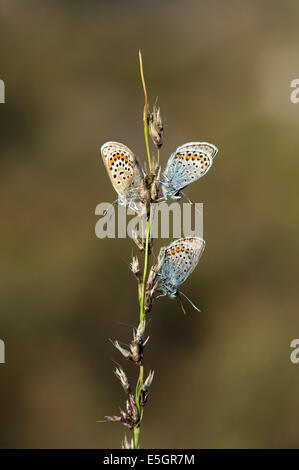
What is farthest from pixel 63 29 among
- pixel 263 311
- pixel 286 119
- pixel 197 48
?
pixel 263 311

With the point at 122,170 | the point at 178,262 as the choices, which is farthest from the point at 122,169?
the point at 178,262

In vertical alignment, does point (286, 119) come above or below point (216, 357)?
above

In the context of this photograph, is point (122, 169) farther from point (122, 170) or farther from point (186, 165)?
point (186, 165)

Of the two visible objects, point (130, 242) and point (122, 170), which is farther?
point (130, 242)

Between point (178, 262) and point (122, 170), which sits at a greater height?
point (122, 170)

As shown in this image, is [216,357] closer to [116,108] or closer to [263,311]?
[263,311]

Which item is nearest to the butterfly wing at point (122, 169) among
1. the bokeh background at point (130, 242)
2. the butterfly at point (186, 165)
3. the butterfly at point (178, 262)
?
the butterfly at point (186, 165)

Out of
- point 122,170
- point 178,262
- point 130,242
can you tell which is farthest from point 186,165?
point 130,242
